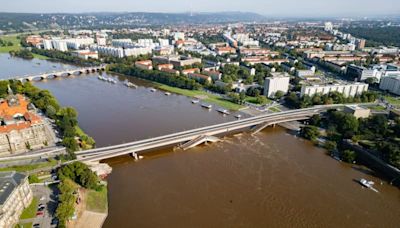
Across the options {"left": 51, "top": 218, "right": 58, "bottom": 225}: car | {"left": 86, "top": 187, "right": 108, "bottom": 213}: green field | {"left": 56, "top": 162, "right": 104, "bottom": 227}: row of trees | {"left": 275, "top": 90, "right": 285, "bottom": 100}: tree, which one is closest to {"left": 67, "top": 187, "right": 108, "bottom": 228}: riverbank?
{"left": 86, "top": 187, "right": 108, "bottom": 213}: green field

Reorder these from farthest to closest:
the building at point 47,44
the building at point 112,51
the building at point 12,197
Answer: the building at point 47,44 < the building at point 112,51 < the building at point 12,197

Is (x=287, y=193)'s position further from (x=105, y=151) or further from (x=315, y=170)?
(x=105, y=151)

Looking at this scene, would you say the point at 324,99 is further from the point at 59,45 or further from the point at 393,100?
the point at 59,45

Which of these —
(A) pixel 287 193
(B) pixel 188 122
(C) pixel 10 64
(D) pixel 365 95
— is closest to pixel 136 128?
(B) pixel 188 122

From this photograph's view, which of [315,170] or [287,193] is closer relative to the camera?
[287,193]

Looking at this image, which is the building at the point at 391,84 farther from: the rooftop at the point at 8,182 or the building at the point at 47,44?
the building at the point at 47,44

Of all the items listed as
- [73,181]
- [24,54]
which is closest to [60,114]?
[73,181]

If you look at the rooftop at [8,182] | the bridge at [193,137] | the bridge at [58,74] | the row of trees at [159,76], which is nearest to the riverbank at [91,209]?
the rooftop at [8,182]
